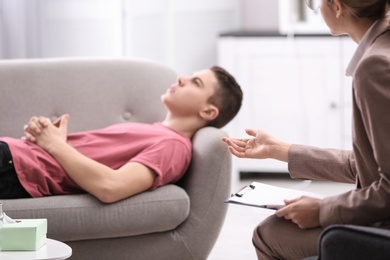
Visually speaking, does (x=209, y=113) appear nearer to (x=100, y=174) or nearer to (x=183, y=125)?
(x=183, y=125)

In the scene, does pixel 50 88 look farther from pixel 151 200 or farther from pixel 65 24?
pixel 65 24

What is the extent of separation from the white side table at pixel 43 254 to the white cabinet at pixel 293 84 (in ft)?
8.34

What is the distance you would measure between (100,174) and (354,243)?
3.72ft

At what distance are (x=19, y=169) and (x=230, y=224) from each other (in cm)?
135

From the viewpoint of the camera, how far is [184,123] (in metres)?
2.83

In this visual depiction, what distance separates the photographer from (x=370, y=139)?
163 cm

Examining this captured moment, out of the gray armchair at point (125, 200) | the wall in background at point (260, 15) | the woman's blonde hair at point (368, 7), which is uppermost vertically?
the woman's blonde hair at point (368, 7)

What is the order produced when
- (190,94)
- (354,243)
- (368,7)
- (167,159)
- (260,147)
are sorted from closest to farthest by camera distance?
(354,243), (368,7), (260,147), (167,159), (190,94)

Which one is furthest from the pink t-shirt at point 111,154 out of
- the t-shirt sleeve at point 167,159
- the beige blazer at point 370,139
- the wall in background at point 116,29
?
the wall in background at point 116,29

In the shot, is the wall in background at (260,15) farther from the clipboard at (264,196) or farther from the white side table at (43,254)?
the white side table at (43,254)

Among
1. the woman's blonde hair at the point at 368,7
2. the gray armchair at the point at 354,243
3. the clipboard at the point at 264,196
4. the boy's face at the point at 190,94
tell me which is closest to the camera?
the gray armchair at the point at 354,243

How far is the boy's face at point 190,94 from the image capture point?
2.79 meters

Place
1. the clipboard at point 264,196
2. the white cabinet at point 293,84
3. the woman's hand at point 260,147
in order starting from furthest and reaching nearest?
the white cabinet at point 293,84 < the woman's hand at point 260,147 < the clipboard at point 264,196

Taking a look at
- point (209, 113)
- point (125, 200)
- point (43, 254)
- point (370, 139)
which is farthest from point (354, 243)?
point (209, 113)
